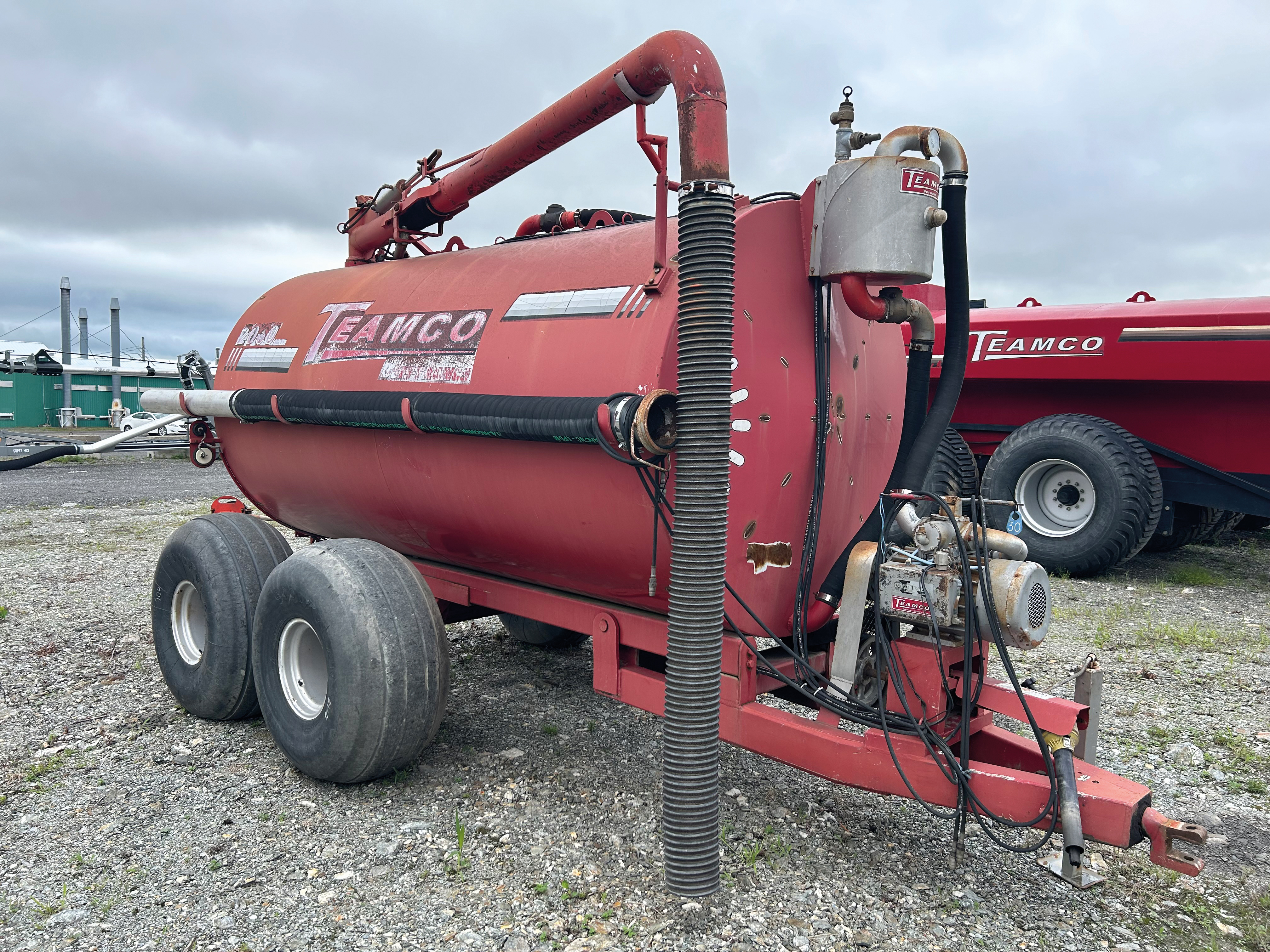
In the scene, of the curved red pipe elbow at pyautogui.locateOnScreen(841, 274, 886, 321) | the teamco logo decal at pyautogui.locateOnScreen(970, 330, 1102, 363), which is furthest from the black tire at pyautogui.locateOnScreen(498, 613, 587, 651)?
the teamco logo decal at pyautogui.locateOnScreen(970, 330, 1102, 363)

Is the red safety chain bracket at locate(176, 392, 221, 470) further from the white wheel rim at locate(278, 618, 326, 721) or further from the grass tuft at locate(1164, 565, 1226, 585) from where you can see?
the grass tuft at locate(1164, 565, 1226, 585)

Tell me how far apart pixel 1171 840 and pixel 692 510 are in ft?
5.16

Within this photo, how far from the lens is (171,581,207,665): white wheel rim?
4.35 meters

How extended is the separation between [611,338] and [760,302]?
1.70ft

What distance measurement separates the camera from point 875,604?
2980mm

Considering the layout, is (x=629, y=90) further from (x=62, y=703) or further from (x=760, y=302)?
(x=62, y=703)

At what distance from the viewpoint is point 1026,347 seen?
7.80m

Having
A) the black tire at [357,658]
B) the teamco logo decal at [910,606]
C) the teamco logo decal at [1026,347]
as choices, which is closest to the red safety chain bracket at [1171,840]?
the teamco logo decal at [910,606]

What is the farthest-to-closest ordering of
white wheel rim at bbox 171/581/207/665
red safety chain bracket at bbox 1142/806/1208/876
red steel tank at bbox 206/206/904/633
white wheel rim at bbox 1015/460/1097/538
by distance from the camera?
1. white wheel rim at bbox 1015/460/1097/538
2. white wheel rim at bbox 171/581/207/665
3. red steel tank at bbox 206/206/904/633
4. red safety chain bracket at bbox 1142/806/1208/876

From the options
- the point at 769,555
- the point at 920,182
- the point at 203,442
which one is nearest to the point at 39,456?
the point at 203,442

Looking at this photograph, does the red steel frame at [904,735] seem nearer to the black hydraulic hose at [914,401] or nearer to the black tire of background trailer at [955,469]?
the black hydraulic hose at [914,401]

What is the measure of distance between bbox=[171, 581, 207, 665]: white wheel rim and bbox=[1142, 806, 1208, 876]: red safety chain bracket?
388 centimetres

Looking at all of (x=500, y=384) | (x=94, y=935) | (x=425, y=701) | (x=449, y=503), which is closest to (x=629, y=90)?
(x=500, y=384)

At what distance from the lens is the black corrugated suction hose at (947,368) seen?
327 cm
